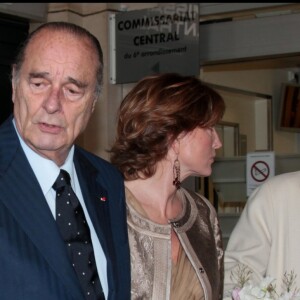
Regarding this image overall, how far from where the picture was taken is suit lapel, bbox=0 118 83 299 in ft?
7.12


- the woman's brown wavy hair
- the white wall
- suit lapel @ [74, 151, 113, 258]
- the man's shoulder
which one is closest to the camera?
suit lapel @ [74, 151, 113, 258]

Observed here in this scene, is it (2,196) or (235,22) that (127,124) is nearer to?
Result: (2,196)

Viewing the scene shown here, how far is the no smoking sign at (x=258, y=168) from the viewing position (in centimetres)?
685

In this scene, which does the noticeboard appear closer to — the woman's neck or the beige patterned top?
the woman's neck

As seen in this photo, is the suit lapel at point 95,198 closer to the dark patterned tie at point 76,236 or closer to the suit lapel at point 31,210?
the dark patterned tie at point 76,236

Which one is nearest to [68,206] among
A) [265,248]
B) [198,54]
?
[265,248]

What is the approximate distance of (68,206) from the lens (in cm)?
230

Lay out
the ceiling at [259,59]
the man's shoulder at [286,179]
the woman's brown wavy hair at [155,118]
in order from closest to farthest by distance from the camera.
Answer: the woman's brown wavy hair at [155,118] → the man's shoulder at [286,179] → the ceiling at [259,59]

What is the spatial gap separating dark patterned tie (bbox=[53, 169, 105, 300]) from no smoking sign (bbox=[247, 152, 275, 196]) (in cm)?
460

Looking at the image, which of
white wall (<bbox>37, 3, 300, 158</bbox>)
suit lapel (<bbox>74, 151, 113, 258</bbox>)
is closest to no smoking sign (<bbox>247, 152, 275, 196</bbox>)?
white wall (<bbox>37, 3, 300, 158</bbox>)

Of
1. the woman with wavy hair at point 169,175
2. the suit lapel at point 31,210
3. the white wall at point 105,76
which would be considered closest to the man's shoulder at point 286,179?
the woman with wavy hair at point 169,175

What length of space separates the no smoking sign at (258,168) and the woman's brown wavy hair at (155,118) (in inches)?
152

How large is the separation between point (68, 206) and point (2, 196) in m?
0.19

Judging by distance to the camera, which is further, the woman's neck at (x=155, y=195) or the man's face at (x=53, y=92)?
the woman's neck at (x=155, y=195)
